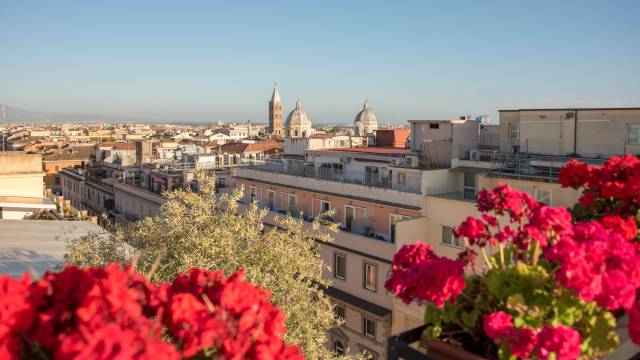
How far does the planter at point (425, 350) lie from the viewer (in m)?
3.77

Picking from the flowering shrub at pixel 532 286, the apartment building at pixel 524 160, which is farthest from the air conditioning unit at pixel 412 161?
the flowering shrub at pixel 532 286

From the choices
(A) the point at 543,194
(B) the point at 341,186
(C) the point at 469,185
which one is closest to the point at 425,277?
(A) the point at 543,194

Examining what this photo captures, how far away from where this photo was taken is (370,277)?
21297 mm

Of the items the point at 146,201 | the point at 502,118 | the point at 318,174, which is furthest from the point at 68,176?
the point at 502,118

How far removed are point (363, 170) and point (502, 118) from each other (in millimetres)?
6419

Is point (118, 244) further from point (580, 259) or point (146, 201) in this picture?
point (146, 201)

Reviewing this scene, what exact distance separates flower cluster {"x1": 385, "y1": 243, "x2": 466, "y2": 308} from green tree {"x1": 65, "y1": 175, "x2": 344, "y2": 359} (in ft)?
17.1

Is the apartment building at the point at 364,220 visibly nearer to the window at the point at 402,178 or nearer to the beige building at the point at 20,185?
the window at the point at 402,178

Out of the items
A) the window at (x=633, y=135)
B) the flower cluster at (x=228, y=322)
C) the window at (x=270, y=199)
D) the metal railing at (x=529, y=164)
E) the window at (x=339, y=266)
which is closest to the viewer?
the flower cluster at (x=228, y=322)

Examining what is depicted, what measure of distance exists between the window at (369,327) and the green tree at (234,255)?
10808mm

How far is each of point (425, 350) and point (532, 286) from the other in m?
0.97

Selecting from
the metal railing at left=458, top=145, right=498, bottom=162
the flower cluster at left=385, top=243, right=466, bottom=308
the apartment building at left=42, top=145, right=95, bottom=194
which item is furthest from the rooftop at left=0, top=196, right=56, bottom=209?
the apartment building at left=42, top=145, right=95, bottom=194

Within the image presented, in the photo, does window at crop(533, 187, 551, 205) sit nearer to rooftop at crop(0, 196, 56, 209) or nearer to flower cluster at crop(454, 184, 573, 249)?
flower cluster at crop(454, 184, 573, 249)

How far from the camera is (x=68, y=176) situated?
62.1 meters
